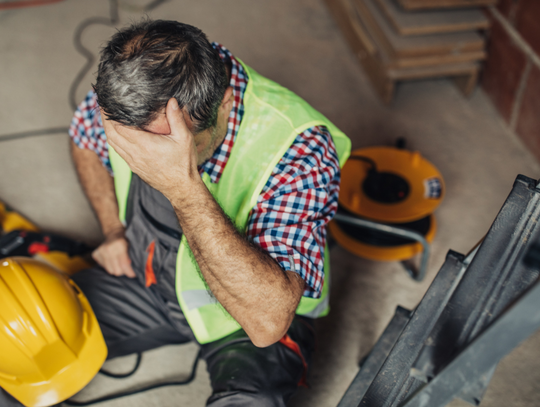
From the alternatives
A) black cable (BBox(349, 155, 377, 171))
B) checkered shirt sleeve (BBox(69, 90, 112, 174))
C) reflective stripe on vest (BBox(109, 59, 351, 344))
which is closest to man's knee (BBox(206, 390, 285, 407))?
reflective stripe on vest (BBox(109, 59, 351, 344))

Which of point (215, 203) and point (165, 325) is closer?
point (215, 203)

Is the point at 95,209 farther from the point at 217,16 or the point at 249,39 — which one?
the point at 217,16

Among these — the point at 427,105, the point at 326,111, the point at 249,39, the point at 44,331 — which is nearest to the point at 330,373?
the point at 44,331

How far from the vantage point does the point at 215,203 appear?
1.02 meters

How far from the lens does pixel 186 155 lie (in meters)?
0.97

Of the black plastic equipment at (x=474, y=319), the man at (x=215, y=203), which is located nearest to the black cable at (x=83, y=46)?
the man at (x=215, y=203)

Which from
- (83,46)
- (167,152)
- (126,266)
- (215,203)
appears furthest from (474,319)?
(83,46)

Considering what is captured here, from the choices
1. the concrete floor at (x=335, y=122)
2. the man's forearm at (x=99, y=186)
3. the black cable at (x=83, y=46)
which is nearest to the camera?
the man's forearm at (x=99, y=186)

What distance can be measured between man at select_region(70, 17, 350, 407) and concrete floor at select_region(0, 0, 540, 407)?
0.36 meters

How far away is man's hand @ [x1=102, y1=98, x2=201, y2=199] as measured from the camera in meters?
0.96

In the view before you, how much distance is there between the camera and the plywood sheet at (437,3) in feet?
7.20

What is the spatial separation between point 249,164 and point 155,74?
30 cm

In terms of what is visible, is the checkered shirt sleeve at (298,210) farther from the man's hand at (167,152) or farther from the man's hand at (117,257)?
the man's hand at (117,257)

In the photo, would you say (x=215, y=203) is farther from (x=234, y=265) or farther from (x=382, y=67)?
(x=382, y=67)
